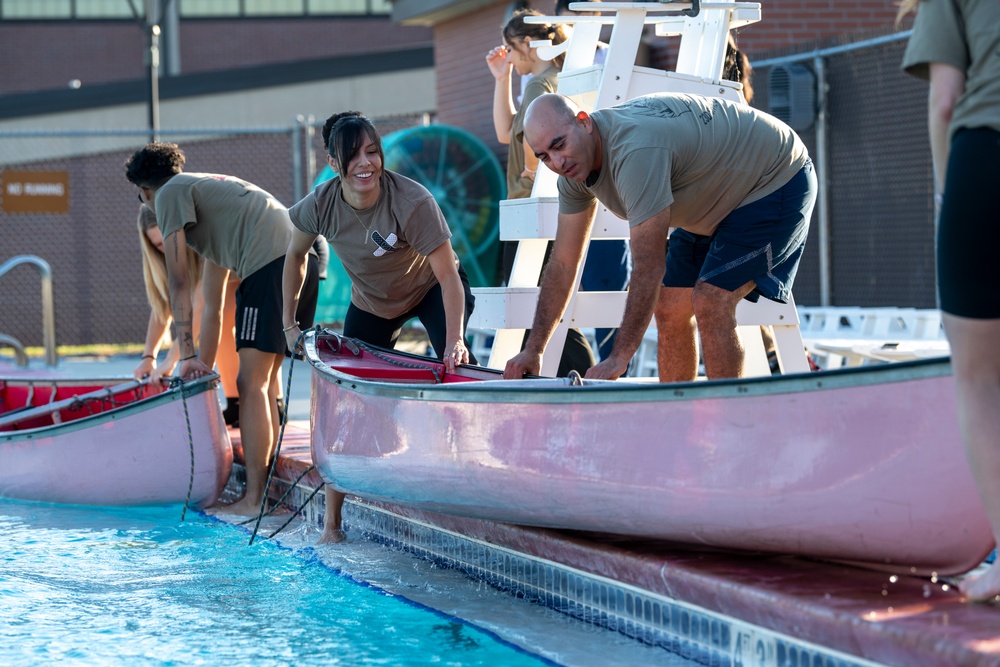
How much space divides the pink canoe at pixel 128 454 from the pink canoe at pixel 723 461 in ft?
6.71

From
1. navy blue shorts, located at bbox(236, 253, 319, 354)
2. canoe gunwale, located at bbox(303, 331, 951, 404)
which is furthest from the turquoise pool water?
navy blue shorts, located at bbox(236, 253, 319, 354)

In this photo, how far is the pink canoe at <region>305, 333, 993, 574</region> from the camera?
2.99 metres

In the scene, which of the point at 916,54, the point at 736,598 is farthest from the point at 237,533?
the point at 916,54

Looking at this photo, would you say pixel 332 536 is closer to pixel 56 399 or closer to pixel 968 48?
pixel 56 399

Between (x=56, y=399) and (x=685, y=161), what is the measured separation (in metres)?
Result: 5.19

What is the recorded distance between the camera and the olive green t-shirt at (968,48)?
274 centimetres

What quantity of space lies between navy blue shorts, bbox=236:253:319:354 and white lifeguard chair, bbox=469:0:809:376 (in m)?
0.95

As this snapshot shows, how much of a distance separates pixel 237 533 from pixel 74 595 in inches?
48.7

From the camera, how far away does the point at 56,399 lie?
7.98 m

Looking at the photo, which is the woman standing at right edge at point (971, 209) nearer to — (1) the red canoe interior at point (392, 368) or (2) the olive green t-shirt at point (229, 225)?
(1) the red canoe interior at point (392, 368)

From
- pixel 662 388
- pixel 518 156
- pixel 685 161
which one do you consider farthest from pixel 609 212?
pixel 662 388

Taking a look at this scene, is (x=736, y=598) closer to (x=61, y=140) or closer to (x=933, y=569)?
(x=933, y=569)

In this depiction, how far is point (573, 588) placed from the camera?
13.6 ft

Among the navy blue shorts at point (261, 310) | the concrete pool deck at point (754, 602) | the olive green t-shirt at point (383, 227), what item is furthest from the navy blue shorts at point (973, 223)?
the navy blue shorts at point (261, 310)
